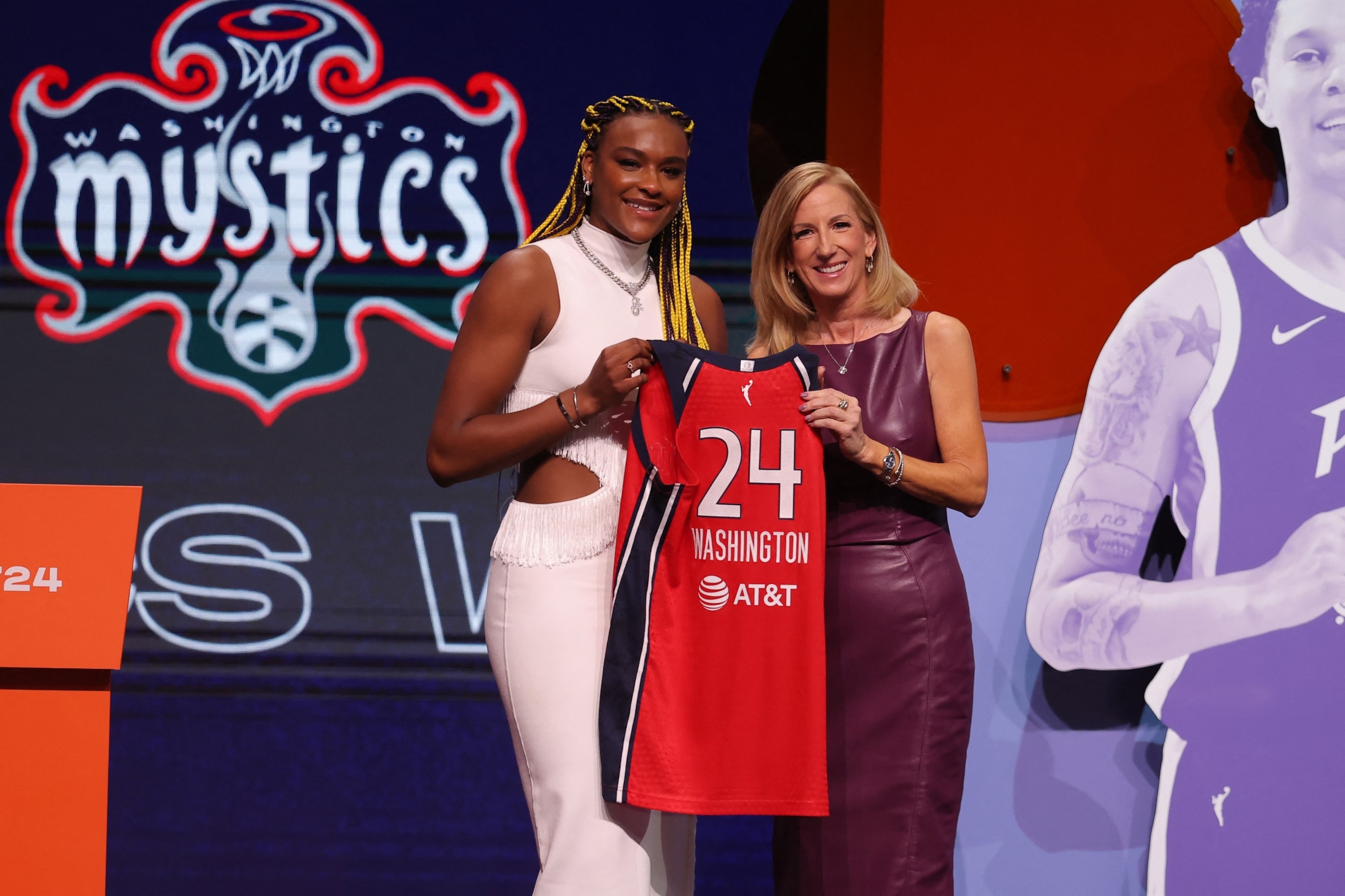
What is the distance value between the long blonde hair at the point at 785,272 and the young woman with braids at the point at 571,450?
268mm

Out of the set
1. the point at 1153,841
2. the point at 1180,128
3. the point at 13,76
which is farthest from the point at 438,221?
the point at 1153,841

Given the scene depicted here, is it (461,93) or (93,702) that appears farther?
(461,93)

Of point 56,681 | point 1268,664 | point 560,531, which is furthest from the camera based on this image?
point 1268,664

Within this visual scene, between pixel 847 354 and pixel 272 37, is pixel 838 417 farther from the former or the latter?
pixel 272 37

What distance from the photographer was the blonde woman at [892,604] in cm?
217

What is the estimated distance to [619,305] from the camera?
2121mm

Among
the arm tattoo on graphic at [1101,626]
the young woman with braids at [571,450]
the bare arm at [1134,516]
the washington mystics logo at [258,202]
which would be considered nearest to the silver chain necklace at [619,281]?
the young woman with braids at [571,450]

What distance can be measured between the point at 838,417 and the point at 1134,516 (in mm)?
1518

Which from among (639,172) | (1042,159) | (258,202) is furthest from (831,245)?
(258,202)

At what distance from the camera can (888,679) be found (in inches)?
86.0

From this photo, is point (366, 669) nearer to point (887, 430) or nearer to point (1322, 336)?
point (887, 430)

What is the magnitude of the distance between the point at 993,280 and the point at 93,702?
97.2 inches

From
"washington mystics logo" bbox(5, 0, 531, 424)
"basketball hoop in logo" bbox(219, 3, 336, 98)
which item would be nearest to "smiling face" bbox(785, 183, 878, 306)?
"washington mystics logo" bbox(5, 0, 531, 424)

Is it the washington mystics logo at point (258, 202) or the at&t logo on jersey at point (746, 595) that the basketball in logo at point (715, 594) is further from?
the washington mystics logo at point (258, 202)
